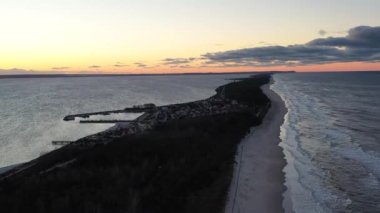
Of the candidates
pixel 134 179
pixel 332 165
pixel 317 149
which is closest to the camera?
pixel 134 179

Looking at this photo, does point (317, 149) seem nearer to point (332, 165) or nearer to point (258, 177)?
point (332, 165)

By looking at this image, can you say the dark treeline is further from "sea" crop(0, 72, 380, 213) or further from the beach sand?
"sea" crop(0, 72, 380, 213)

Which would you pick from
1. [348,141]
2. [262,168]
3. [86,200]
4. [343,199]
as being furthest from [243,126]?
A: [86,200]

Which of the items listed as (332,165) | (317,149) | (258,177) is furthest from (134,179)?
(317,149)

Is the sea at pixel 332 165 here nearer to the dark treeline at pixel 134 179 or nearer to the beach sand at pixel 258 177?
the beach sand at pixel 258 177

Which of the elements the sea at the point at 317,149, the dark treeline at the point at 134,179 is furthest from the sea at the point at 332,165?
the dark treeline at the point at 134,179

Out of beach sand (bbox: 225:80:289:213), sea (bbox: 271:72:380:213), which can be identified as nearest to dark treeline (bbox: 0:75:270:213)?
beach sand (bbox: 225:80:289:213)
